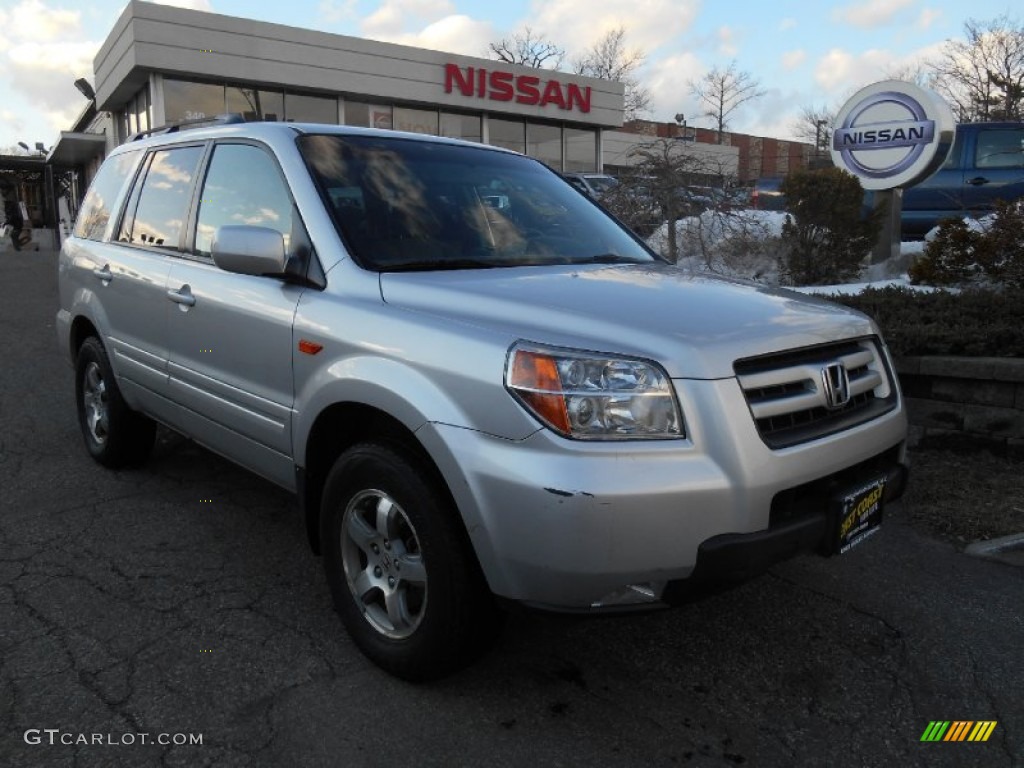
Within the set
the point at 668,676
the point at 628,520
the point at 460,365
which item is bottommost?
the point at 668,676

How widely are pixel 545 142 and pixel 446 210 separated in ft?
83.2

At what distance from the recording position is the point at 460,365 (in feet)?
7.79

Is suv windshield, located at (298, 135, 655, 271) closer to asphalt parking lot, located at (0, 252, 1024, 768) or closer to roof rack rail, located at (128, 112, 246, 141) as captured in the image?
roof rack rail, located at (128, 112, 246, 141)

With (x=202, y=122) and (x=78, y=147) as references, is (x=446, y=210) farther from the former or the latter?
(x=78, y=147)

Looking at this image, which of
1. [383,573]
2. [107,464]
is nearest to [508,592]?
[383,573]

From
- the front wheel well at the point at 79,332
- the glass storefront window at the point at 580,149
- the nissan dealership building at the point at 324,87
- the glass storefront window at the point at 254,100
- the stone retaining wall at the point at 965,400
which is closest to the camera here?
the stone retaining wall at the point at 965,400

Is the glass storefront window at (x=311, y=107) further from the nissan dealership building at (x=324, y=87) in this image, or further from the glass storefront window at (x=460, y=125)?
the glass storefront window at (x=460, y=125)

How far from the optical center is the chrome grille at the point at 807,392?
2.37m

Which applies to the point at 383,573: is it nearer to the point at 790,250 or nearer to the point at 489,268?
the point at 489,268

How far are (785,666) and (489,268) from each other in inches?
68.2

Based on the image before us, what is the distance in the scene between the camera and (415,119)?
2445 cm

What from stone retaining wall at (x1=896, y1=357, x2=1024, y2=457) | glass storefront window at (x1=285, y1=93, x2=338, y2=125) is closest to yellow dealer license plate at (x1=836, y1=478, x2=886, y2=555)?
stone retaining wall at (x1=896, y1=357, x2=1024, y2=457)

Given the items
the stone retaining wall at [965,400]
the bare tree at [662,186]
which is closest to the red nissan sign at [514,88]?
the bare tree at [662,186]

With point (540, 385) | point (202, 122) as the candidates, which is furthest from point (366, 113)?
point (540, 385)
